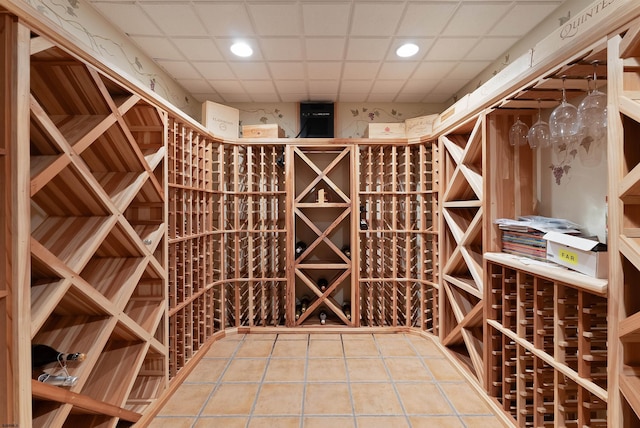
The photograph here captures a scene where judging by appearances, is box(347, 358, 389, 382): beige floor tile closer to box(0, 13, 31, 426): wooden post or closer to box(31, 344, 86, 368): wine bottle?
box(31, 344, 86, 368): wine bottle

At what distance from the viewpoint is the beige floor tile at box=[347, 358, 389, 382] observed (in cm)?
223

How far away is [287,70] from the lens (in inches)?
105

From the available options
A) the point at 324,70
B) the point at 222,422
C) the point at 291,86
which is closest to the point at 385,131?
the point at 324,70

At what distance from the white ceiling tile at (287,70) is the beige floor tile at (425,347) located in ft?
8.39

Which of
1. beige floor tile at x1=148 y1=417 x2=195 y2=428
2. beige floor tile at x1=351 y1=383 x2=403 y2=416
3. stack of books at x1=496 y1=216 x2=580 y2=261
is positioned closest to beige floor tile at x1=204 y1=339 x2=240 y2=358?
beige floor tile at x1=148 y1=417 x2=195 y2=428

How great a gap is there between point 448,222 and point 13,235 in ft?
8.31

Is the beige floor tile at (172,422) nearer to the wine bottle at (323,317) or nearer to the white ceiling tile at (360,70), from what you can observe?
the wine bottle at (323,317)

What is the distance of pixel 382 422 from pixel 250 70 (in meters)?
2.69

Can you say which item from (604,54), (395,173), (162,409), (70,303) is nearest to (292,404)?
(162,409)

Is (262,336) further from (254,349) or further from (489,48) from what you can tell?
(489,48)

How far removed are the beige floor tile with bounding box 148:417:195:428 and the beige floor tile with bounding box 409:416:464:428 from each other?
1.25 m

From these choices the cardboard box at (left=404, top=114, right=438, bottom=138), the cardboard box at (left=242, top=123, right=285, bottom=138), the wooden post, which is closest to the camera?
the wooden post

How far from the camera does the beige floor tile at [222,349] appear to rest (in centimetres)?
260

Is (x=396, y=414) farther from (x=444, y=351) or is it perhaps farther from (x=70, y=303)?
(x=70, y=303)
